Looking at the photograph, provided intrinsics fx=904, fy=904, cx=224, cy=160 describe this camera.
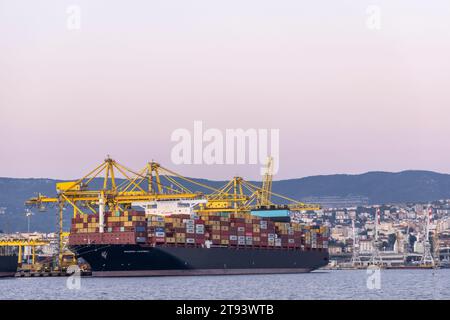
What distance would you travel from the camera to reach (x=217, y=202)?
133750 millimetres

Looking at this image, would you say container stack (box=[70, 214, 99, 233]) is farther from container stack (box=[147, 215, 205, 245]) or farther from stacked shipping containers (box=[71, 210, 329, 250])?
container stack (box=[147, 215, 205, 245])

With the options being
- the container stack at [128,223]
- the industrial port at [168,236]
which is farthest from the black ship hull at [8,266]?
the container stack at [128,223]

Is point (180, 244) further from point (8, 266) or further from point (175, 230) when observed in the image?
point (8, 266)

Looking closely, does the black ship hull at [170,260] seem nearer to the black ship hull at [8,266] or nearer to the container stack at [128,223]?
the container stack at [128,223]

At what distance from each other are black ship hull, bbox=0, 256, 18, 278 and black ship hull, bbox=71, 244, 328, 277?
8.34 m

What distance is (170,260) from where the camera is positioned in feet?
316

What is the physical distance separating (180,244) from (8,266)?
66.3ft

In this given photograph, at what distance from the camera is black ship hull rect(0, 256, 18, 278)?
334 ft

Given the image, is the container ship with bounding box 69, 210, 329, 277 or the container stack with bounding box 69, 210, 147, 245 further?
the container stack with bounding box 69, 210, 147, 245

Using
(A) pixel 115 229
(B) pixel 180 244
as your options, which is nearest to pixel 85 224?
(A) pixel 115 229

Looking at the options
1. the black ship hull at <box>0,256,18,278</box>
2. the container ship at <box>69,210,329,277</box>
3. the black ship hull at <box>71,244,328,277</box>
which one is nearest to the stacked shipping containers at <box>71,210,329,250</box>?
the container ship at <box>69,210,329,277</box>
